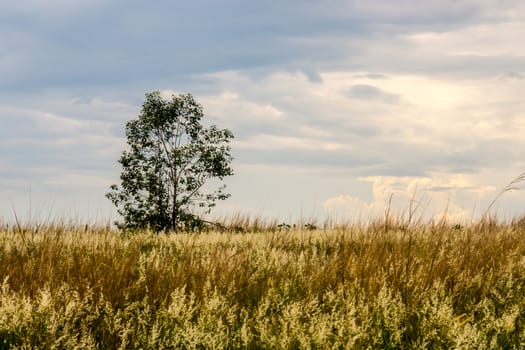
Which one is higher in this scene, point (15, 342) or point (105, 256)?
point (105, 256)

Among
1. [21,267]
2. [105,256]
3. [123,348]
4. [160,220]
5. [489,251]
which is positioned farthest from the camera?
[160,220]

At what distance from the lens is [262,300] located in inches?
230

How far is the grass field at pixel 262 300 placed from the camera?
189 inches

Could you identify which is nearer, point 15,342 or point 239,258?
point 15,342

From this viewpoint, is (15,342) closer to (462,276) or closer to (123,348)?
(123,348)

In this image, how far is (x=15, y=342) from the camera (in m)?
4.73

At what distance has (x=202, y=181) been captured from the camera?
17.8 meters

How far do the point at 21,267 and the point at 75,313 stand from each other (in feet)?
5.51

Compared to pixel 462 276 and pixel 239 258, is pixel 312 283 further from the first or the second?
pixel 462 276

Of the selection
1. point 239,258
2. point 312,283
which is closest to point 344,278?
point 312,283

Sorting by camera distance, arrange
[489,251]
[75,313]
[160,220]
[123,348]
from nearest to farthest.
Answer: [123,348] → [75,313] → [489,251] → [160,220]

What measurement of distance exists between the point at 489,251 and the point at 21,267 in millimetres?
6341

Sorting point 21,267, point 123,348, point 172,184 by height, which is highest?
point 172,184

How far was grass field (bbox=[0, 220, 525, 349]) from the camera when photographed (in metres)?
4.80
